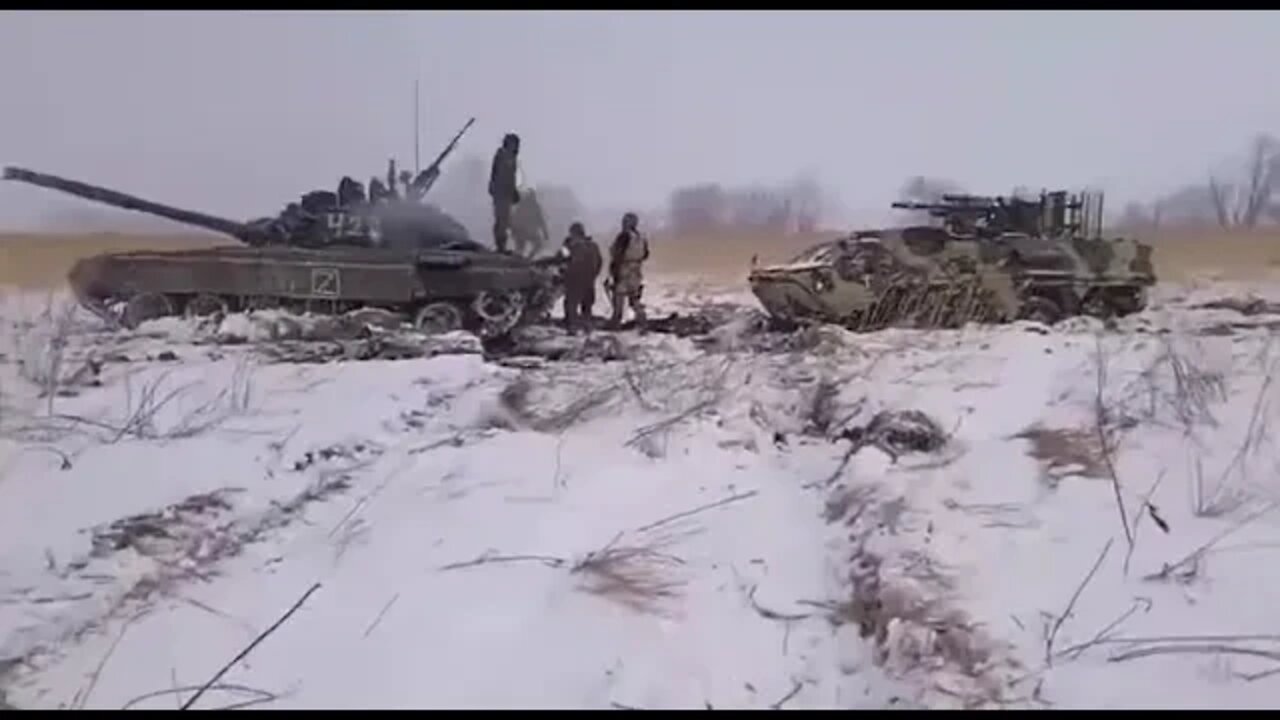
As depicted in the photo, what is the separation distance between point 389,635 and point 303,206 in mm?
481

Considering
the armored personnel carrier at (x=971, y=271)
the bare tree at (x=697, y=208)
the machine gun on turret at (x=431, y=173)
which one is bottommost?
the armored personnel carrier at (x=971, y=271)

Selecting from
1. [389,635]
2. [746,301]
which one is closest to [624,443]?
[746,301]

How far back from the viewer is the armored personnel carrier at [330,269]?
53.3 inches

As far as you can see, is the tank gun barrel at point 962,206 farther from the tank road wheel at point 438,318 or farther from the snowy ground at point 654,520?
the tank road wheel at point 438,318

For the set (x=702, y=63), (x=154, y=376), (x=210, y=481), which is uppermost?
(x=702, y=63)

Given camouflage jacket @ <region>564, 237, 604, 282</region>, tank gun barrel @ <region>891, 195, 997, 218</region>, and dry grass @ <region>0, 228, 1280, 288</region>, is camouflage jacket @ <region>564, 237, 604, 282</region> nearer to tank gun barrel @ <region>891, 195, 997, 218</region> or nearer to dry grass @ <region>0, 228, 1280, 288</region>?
dry grass @ <region>0, 228, 1280, 288</region>

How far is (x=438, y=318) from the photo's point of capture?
4.57 feet

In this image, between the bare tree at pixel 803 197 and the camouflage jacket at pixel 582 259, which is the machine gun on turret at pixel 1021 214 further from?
the camouflage jacket at pixel 582 259

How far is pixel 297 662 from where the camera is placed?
131 cm

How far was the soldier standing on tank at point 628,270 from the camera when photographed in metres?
1.37

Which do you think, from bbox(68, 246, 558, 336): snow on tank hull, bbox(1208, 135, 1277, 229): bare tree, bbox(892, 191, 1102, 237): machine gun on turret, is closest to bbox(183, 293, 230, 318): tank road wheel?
bbox(68, 246, 558, 336): snow on tank hull

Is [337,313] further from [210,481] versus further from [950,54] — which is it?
[950,54]

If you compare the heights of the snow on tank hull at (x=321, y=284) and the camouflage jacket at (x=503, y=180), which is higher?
the camouflage jacket at (x=503, y=180)

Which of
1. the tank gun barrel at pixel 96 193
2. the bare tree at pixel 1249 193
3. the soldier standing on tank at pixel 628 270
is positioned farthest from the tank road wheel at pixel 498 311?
the bare tree at pixel 1249 193
